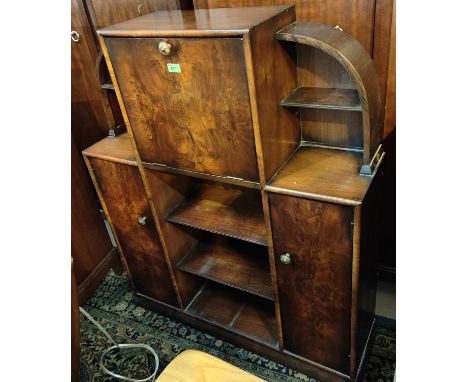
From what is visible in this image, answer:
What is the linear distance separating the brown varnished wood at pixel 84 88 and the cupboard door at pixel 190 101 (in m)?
0.83

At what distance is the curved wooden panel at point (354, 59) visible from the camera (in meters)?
1.15

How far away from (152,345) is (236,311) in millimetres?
458

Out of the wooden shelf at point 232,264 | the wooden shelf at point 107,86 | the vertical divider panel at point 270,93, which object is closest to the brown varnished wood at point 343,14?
the vertical divider panel at point 270,93

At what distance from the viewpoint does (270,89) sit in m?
1.24

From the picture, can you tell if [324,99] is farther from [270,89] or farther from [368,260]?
[368,260]

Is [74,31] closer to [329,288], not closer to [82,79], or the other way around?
[82,79]

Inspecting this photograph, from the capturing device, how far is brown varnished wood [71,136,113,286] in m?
2.16

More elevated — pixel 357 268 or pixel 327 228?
pixel 327 228

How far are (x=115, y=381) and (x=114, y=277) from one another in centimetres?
72

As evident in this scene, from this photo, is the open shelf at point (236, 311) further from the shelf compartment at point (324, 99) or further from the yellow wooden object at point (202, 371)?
the shelf compartment at point (324, 99)

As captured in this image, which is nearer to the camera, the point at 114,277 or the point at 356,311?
the point at 356,311

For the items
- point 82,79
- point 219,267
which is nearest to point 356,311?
point 219,267

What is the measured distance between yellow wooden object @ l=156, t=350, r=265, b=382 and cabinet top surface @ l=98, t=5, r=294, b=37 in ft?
3.21

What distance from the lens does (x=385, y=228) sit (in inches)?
70.2
